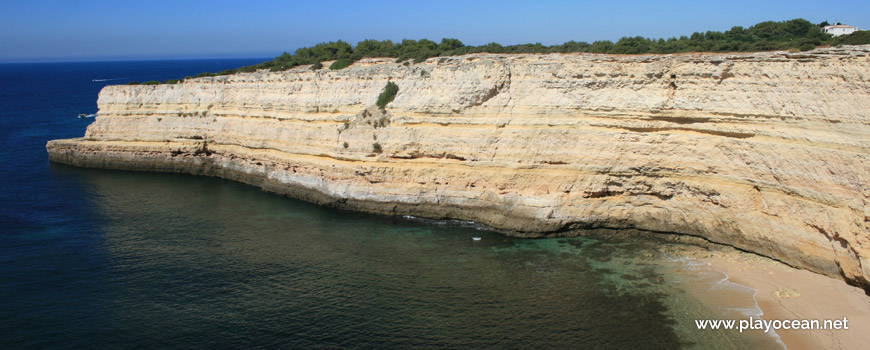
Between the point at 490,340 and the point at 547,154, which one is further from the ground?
the point at 547,154

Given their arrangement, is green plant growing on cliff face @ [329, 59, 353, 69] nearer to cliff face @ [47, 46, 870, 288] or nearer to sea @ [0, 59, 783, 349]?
cliff face @ [47, 46, 870, 288]

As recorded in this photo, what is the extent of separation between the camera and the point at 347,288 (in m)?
15.2

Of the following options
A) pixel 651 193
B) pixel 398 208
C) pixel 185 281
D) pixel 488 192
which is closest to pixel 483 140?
pixel 488 192

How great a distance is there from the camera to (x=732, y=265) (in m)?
16.2

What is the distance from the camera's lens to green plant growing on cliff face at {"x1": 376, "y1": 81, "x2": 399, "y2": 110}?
23.9 meters

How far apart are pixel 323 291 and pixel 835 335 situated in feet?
42.8

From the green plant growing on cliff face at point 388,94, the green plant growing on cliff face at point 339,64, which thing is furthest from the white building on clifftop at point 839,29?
the green plant growing on cliff face at point 339,64

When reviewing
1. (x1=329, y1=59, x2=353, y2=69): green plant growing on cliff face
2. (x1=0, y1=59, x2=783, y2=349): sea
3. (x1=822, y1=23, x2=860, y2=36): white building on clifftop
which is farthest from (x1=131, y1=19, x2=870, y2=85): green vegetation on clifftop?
(x1=0, y1=59, x2=783, y2=349): sea

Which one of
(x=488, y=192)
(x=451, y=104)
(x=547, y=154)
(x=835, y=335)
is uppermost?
(x=451, y=104)

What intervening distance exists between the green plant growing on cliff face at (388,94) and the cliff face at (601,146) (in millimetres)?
446

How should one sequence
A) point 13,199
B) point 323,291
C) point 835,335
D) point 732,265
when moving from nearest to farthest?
point 835,335, point 323,291, point 732,265, point 13,199

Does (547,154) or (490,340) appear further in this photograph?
(547,154)

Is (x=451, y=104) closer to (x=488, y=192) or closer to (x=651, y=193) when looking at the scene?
(x=488, y=192)

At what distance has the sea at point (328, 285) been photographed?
41.8 feet
